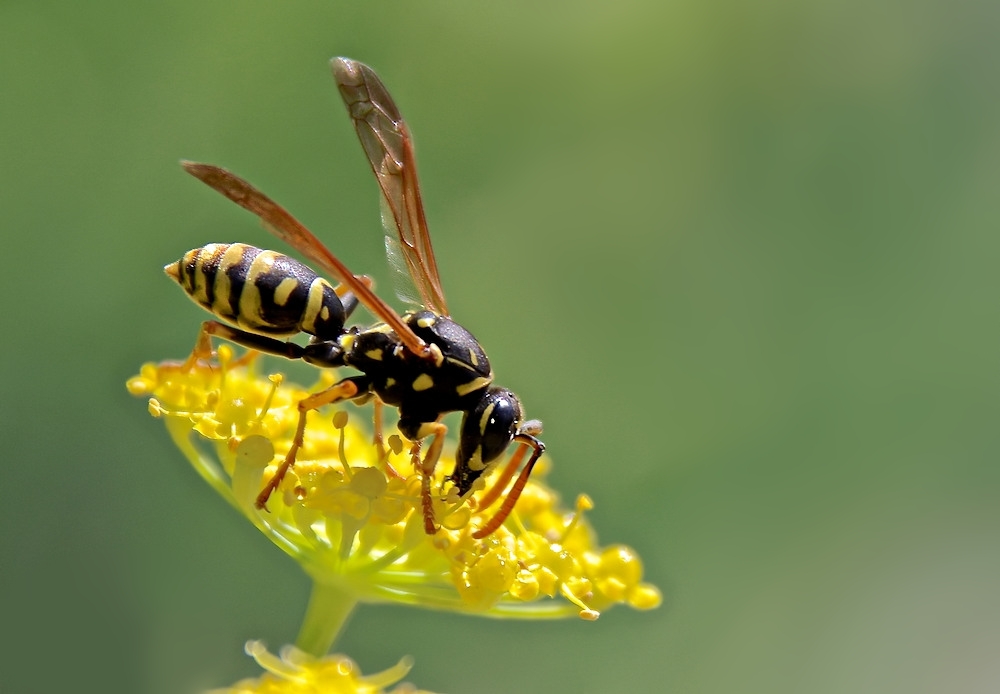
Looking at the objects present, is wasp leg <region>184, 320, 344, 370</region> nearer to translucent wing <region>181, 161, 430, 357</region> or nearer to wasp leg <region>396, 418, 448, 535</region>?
wasp leg <region>396, 418, 448, 535</region>

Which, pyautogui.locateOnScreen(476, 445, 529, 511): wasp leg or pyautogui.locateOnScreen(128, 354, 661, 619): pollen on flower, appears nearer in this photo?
pyautogui.locateOnScreen(128, 354, 661, 619): pollen on flower

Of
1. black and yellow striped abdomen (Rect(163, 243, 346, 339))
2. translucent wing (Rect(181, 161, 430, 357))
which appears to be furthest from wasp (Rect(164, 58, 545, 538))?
translucent wing (Rect(181, 161, 430, 357))

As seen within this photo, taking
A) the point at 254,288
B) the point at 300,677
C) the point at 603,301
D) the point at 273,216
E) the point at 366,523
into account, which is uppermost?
the point at 603,301

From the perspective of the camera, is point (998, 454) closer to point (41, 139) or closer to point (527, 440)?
point (527, 440)

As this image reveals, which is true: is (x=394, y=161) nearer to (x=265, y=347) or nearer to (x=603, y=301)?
(x=265, y=347)

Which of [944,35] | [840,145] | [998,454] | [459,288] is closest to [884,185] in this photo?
[840,145]

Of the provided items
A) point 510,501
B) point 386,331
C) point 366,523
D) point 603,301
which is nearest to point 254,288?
point 386,331

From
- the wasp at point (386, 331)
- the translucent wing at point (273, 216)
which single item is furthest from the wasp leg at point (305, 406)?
the translucent wing at point (273, 216)

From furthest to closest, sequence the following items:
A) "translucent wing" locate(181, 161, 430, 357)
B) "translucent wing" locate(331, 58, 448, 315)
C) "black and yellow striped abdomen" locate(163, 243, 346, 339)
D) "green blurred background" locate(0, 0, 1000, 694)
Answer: "green blurred background" locate(0, 0, 1000, 694) → "translucent wing" locate(331, 58, 448, 315) → "black and yellow striped abdomen" locate(163, 243, 346, 339) → "translucent wing" locate(181, 161, 430, 357)
